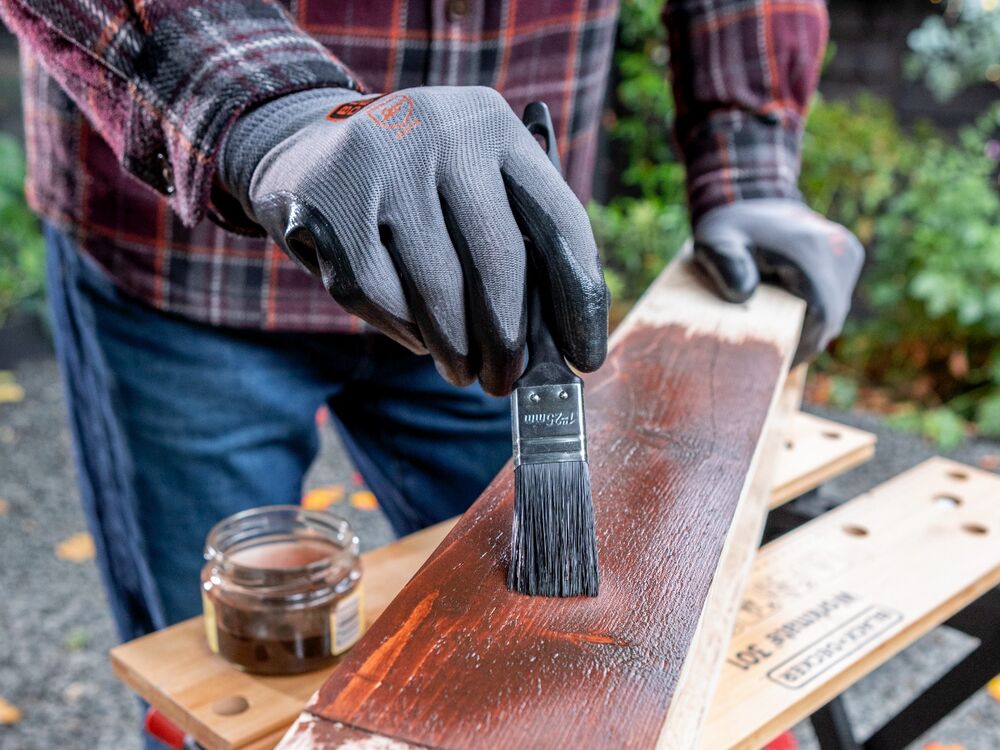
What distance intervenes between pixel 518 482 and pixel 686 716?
11.3 inches

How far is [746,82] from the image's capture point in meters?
1.76

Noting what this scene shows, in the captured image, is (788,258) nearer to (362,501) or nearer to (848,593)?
(848,593)

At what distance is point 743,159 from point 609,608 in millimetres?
1103

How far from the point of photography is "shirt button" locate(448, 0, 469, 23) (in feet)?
4.59

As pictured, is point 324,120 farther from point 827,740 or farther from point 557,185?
point 827,740

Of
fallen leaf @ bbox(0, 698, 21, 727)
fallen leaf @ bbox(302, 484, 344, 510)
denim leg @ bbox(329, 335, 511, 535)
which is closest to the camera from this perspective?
denim leg @ bbox(329, 335, 511, 535)

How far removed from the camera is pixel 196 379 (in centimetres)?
144

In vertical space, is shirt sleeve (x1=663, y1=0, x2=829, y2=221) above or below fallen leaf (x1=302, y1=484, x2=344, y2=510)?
above

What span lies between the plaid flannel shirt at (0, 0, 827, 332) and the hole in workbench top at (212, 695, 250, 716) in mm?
524

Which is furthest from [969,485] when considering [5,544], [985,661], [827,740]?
[5,544]

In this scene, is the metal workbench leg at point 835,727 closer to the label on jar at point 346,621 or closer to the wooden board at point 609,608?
the wooden board at point 609,608

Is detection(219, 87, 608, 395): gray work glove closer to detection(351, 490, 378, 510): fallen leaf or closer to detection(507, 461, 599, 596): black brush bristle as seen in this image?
detection(507, 461, 599, 596): black brush bristle

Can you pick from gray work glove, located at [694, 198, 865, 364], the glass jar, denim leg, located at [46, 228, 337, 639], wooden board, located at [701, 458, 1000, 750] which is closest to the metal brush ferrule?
the glass jar

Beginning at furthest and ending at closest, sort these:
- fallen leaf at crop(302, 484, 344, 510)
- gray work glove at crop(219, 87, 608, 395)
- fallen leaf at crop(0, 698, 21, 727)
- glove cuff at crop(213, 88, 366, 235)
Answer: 1. fallen leaf at crop(302, 484, 344, 510)
2. fallen leaf at crop(0, 698, 21, 727)
3. glove cuff at crop(213, 88, 366, 235)
4. gray work glove at crop(219, 87, 608, 395)
